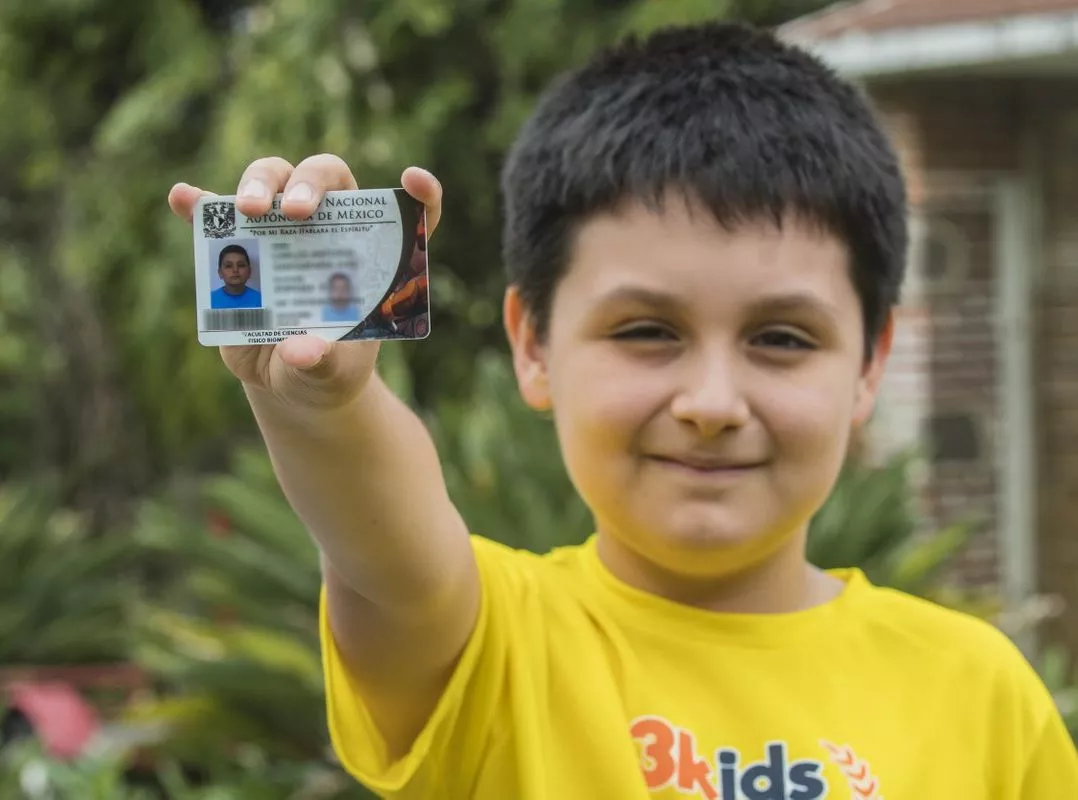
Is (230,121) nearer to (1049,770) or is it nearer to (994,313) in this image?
(994,313)

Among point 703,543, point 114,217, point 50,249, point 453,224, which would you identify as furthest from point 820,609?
point 50,249

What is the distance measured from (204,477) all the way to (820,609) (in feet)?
21.6

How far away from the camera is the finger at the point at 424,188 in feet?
3.47

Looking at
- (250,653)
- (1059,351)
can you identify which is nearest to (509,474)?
(250,653)

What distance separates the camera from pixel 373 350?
1106 millimetres

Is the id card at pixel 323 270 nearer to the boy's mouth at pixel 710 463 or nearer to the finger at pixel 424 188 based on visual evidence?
the finger at pixel 424 188

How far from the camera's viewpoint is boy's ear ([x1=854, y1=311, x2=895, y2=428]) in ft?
5.31

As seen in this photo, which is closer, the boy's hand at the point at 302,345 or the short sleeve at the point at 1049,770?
the boy's hand at the point at 302,345

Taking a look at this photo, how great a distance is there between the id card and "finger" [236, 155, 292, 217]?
0.02 meters

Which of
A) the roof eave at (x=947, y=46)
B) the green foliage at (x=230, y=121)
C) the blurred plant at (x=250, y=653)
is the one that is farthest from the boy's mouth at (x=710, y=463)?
the green foliage at (x=230, y=121)

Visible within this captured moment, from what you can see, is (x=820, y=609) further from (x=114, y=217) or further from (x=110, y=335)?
(x=110, y=335)

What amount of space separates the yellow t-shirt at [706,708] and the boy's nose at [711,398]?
26 cm

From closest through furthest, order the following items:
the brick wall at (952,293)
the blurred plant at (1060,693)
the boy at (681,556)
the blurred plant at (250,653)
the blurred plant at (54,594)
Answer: the boy at (681,556), the blurred plant at (1060,693), the blurred plant at (250,653), the brick wall at (952,293), the blurred plant at (54,594)

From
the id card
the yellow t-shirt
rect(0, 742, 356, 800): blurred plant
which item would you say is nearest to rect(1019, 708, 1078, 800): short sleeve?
the yellow t-shirt
